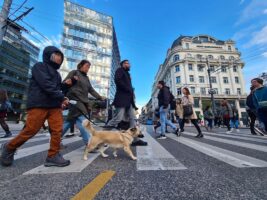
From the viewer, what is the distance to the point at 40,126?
232 cm

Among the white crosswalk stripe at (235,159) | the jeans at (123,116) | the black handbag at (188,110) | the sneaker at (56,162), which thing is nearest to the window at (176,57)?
the black handbag at (188,110)

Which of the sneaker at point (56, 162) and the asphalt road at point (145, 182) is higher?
the sneaker at point (56, 162)

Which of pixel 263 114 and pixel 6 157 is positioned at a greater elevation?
pixel 263 114

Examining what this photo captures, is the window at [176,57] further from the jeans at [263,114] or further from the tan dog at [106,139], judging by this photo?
the tan dog at [106,139]

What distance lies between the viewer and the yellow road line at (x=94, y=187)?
132 cm

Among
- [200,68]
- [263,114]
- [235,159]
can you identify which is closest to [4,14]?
[235,159]

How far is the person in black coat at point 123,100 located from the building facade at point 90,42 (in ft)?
121

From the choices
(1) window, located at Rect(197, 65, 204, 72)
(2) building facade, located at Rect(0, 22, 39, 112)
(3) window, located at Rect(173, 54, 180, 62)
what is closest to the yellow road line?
(3) window, located at Rect(173, 54, 180, 62)

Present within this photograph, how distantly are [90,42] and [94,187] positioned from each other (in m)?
49.4

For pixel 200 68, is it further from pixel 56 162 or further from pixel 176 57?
pixel 56 162

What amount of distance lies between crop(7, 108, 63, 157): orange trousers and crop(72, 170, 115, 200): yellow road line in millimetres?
937

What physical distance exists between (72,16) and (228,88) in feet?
165

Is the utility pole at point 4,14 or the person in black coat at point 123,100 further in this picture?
the utility pole at point 4,14

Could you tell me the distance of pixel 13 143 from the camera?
222cm
